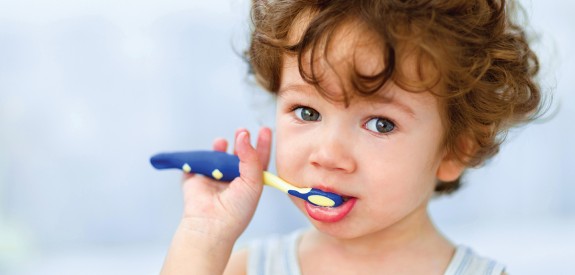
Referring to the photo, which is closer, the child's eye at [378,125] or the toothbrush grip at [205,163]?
the child's eye at [378,125]

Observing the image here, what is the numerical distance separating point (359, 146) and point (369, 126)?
29 mm

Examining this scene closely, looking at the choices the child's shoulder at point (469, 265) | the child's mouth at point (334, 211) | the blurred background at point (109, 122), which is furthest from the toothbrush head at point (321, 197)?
the blurred background at point (109, 122)

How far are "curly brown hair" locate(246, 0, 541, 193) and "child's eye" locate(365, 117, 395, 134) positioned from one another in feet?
0.15

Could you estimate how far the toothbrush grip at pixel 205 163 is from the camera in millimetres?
989

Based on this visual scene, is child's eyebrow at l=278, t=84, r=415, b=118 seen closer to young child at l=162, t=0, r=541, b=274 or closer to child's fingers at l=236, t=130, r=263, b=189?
young child at l=162, t=0, r=541, b=274

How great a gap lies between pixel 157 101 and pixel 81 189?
0.24 metres

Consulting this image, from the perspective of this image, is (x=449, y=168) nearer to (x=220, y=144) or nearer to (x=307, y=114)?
(x=307, y=114)

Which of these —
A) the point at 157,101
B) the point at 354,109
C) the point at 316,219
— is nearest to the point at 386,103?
the point at 354,109

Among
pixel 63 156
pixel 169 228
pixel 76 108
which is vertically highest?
pixel 76 108

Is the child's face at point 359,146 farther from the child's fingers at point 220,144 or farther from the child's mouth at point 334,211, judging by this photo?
the child's fingers at point 220,144

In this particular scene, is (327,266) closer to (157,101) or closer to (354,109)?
(354,109)

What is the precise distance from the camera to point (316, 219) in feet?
2.93

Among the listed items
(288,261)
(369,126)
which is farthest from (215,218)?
(369,126)

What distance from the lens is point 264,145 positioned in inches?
41.3
